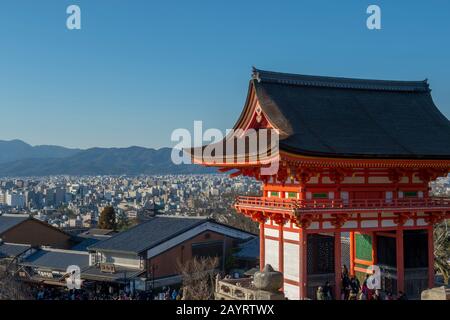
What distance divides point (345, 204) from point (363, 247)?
4.70 metres

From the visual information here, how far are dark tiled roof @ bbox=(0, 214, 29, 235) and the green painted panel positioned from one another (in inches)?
1241

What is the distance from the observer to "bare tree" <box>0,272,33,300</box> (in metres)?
26.7

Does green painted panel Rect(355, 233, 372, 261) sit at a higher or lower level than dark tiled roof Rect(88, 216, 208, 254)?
higher

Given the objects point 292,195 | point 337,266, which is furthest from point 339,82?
point 337,266

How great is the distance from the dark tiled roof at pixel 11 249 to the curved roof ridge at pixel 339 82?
2486 centimetres

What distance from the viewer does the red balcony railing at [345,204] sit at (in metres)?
20.6

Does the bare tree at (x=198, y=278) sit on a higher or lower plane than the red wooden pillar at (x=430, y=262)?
lower

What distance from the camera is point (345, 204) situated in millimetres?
21062

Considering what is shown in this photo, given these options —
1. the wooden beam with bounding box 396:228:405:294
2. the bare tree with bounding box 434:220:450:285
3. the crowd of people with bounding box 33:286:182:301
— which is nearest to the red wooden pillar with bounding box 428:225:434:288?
the wooden beam with bounding box 396:228:405:294

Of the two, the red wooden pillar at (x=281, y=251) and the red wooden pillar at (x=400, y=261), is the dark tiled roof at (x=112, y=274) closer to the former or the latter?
the red wooden pillar at (x=281, y=251)

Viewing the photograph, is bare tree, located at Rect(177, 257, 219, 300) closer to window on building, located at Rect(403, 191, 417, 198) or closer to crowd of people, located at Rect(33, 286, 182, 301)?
crowd of people, located at Rect(33, 286, 182, 301)

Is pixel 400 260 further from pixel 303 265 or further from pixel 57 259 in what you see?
pixel 57 259

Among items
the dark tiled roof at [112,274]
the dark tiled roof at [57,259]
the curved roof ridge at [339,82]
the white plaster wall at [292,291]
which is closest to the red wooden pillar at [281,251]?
the white plaster wall at [292,291]
